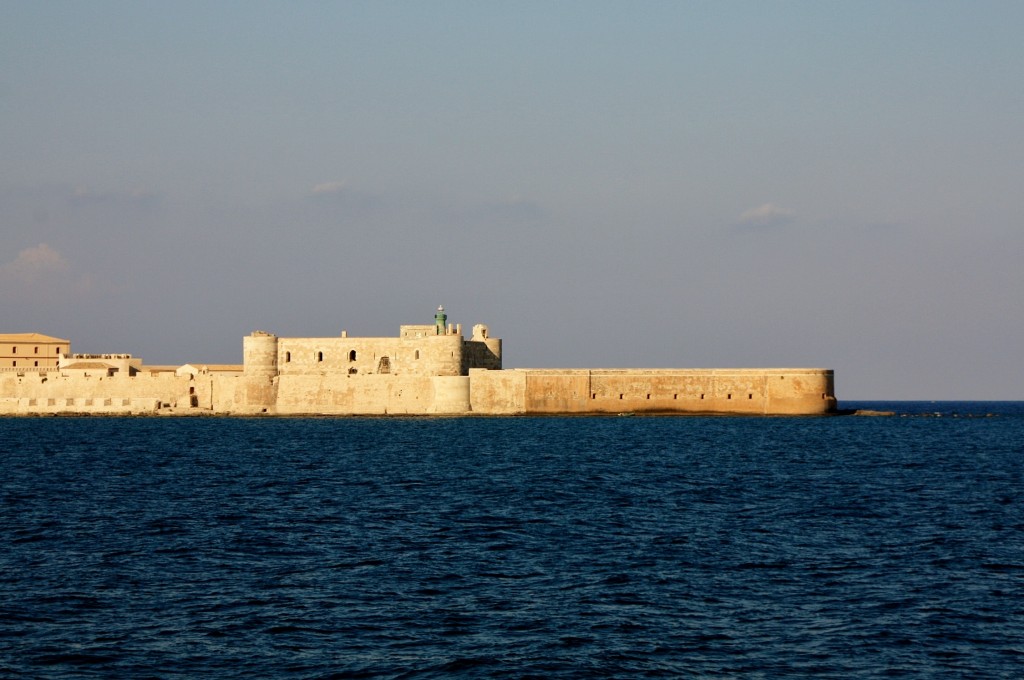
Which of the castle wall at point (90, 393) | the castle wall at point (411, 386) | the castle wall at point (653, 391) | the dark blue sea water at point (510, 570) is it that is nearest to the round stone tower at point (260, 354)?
the castle wall at point (411, 386)

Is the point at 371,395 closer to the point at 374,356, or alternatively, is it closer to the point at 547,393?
the point at 374,356

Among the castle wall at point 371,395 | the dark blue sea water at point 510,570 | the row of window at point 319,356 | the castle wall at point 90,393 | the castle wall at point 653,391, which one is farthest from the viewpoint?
the castle wall at point 90,393

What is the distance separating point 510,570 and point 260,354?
52.8 metres

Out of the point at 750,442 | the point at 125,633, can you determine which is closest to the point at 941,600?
the point at 125,633

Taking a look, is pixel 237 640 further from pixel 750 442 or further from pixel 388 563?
pixel 750 442

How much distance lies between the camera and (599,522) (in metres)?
24.6

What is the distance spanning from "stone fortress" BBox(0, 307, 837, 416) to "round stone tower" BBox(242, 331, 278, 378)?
0.06 metres

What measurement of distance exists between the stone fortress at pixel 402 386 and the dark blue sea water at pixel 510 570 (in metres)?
26.8

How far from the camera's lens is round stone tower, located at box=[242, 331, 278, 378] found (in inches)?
2746

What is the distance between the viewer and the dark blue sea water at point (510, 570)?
1401 cm

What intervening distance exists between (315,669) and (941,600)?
8643 mm

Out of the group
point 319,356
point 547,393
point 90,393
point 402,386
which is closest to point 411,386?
point 402,386

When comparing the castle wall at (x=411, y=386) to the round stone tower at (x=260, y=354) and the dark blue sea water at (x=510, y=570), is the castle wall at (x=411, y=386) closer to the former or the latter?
the round stone tower at (x=260, y=354)

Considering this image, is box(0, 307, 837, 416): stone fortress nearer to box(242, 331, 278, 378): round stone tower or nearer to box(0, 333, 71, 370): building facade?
box(242, 331, 278, 378): round stone tower
